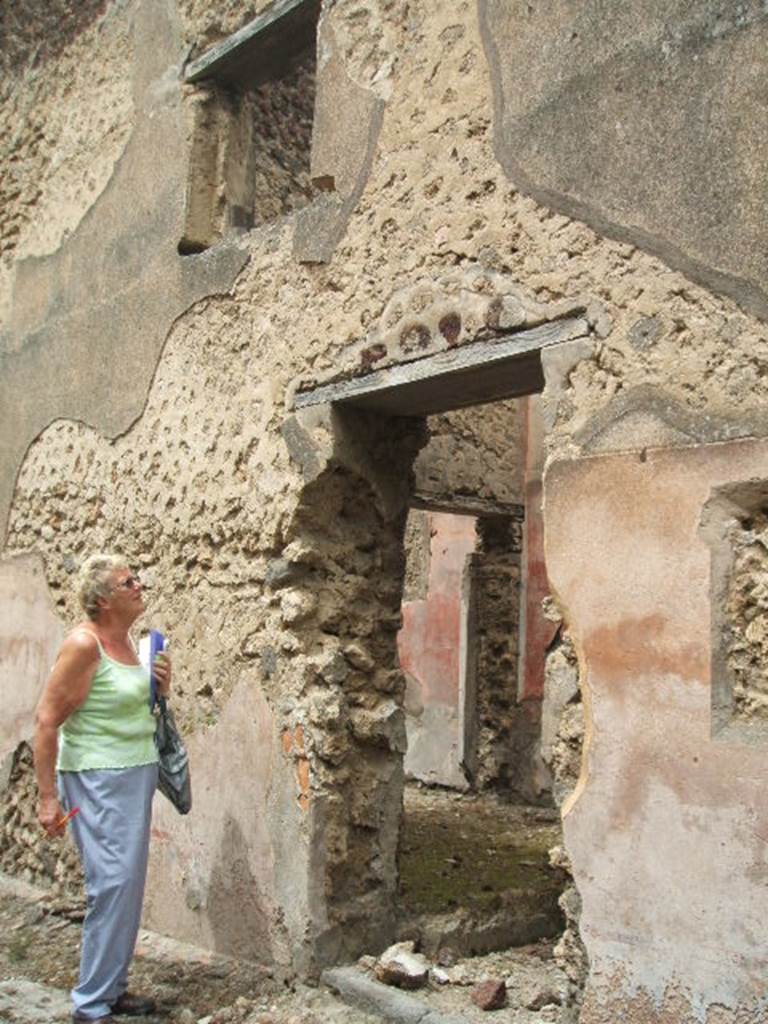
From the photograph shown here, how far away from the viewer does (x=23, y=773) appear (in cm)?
525

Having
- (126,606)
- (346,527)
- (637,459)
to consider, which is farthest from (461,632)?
(637,459)

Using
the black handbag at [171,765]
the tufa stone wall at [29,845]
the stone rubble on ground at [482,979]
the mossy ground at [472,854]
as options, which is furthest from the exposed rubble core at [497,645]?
the black handbag at [171,765]

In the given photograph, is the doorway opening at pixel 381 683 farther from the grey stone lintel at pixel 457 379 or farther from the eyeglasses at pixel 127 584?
the eyeglasses at pixel 127 584

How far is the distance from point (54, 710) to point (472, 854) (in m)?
2.71

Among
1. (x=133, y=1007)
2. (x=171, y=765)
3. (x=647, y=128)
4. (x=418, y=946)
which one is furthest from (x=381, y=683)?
(x=647, y=128)

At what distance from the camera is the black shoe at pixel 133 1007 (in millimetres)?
3416

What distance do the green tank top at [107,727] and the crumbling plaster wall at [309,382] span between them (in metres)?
0.55

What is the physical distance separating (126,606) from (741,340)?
1.97 m

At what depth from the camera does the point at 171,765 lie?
11.9ft

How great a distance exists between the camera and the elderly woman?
10.7 feet

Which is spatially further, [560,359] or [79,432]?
[79,432]

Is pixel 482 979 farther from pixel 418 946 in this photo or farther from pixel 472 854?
pixel 472 854

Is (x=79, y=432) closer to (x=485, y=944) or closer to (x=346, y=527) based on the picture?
(x=346, y=527)

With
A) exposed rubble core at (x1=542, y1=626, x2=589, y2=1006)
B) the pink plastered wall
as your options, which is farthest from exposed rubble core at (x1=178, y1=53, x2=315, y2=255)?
the pink plastered wall
